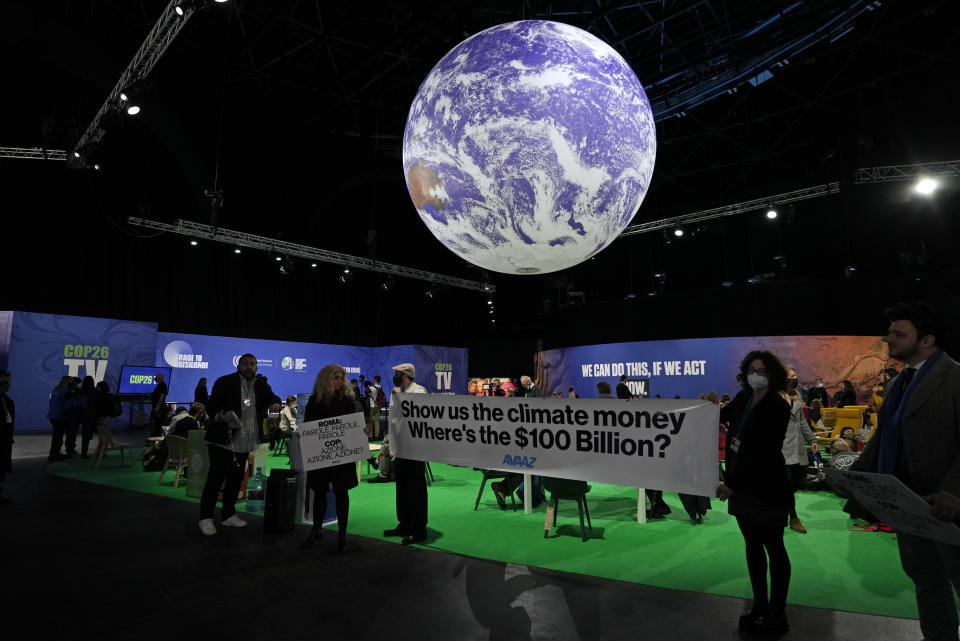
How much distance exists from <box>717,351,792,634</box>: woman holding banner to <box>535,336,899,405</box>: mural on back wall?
1272 centimetres

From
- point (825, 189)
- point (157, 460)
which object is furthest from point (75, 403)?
point (825, 189)

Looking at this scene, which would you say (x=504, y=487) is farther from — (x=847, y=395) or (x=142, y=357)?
(x=142, y=357)

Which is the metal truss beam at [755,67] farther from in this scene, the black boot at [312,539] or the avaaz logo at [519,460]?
the black boot at [312,539]

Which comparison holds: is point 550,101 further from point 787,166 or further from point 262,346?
point 787,166

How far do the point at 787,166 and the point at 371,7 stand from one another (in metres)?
14.2

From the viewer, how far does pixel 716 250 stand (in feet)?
61.6

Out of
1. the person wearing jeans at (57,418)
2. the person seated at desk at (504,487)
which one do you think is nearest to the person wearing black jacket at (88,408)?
the person wearing jeans at (57,418)

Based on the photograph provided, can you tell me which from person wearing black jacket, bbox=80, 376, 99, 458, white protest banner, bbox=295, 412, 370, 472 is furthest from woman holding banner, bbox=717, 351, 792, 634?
person wearing black jacket, bbox=80, 376, 99, 458

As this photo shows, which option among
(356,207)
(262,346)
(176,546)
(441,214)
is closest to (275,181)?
(356,207)

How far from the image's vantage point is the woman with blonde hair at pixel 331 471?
404 cm

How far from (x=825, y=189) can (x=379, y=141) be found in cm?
1323

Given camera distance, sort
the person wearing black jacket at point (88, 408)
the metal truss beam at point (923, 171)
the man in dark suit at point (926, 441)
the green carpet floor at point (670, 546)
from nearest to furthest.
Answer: the man in dark suit at point (926, 441), the green carpet floor at point (670, 546), the person wearing black jacket at point (88, 408), the metal truss beam at point (923, 171)

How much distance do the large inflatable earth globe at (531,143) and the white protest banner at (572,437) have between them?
1250mm

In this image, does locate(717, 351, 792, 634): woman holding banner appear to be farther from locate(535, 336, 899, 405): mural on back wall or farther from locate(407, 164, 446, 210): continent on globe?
locate(535, 336, 899, 405): mural on back wall
